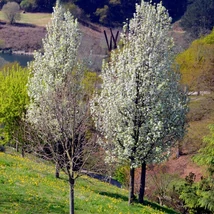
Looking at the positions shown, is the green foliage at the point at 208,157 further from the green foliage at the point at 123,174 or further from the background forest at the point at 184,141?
the green foliage at the point at 123,174

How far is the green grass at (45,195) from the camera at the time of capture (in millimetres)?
15703

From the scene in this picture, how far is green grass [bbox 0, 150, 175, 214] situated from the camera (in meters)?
15.7

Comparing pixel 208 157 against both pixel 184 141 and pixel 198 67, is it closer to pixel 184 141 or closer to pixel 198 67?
pixel 184 141

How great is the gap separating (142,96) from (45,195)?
6.39 meters

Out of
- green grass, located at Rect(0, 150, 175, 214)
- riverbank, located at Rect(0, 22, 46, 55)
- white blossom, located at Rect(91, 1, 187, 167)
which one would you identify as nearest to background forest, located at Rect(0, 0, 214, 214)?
green grass, located at Rect(0, 150, 175, 214)

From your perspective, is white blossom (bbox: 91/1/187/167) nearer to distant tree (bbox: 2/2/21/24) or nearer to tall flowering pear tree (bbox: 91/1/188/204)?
tall flowering pear tree (bbox: 91/1/188/204)

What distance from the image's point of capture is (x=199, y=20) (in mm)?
113625

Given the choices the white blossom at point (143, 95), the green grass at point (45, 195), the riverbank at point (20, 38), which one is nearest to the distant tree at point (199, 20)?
the riverbank at point (20, 38)

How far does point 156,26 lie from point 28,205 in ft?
33.0

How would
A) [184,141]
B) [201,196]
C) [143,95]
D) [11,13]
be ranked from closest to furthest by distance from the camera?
[143,95] → [201,196] → [184,141] → [11,13]

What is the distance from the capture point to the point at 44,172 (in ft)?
78.2

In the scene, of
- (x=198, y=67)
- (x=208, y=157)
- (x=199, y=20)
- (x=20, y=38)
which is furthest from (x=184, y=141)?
(x=20, y=38)

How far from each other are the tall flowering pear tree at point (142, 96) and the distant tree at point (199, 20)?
90064 millimetres

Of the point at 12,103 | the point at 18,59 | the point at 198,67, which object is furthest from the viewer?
the point at 18,59
